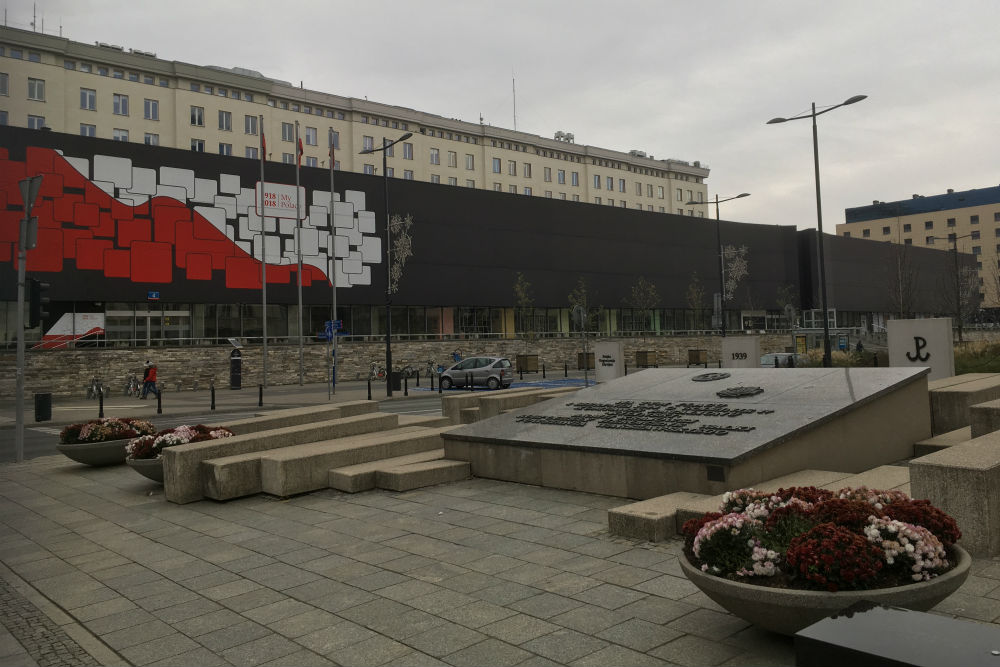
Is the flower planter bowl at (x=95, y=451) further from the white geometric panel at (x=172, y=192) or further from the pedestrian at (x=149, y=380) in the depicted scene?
the white geometric panel at (x=172, y=192)

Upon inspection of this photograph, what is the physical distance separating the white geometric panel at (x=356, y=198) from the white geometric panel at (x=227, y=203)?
7.13 meters

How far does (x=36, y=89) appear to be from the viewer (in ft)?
198

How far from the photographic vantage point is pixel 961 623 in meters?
3.61

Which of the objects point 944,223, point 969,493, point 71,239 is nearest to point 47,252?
point 71,239

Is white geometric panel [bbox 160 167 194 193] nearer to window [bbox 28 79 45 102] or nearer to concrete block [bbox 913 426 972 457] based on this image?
window [bbox 28 79 45 102]

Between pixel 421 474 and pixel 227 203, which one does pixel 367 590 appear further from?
pixel 227 203

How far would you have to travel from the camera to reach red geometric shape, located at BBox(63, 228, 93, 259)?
36.8 meters

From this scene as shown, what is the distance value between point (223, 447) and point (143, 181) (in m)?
32.9

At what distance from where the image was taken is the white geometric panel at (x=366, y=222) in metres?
47.1

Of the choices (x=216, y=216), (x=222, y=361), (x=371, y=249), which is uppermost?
(x=216, y=216)

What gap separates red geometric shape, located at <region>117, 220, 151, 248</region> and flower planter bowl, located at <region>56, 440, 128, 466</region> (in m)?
27.6

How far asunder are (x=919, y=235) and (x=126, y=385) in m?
134

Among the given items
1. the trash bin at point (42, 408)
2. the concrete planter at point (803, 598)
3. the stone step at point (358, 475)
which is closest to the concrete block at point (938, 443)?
the concrete planter at point (803, 598)

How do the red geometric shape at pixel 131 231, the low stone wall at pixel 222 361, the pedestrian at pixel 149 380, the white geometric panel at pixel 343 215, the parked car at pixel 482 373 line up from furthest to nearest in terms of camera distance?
1. the white geometric panel at pixel 343 215
2. the red geometric shape at pixel 131 231
3. the parked car at pixel 482 373
4. the low stone wall at pixel 222 361
5. the pedestrian at pixel 149 380
